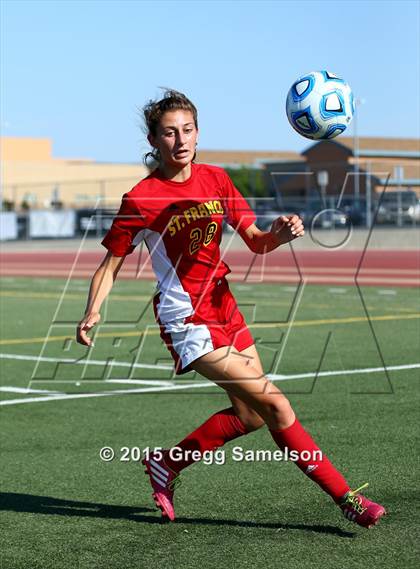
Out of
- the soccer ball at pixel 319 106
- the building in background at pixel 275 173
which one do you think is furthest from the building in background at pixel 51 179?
the soccer ball at pixel 319 106

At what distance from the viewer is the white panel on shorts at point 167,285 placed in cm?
557

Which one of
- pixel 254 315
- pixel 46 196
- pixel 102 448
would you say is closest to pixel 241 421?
pixel 102 448

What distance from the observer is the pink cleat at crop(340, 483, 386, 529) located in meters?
5.32

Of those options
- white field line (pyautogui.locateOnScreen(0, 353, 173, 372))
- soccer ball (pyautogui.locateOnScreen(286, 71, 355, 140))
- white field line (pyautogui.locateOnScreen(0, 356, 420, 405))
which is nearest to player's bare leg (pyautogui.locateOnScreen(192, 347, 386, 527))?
soccer ball (pyautogui.locateOnScreen(286, 71, 355, 140))

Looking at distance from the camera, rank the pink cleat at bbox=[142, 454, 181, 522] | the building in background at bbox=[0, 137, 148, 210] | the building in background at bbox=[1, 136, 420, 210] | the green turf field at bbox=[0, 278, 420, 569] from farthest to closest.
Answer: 1. the building in background at bbox=[0, 137, 148, 210]
2. the building in background at bbox=[1, 136, 420, 210]
3. the pink cleat at bbox=[142, 454, 181, 522]
4. the green turf field at bbox=[0, 278, 420, 569]

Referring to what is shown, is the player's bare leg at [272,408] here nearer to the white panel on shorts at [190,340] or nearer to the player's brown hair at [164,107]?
the white panel on shorts at [190,340]

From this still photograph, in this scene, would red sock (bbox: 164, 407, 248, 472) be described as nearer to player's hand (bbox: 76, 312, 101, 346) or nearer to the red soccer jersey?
the red soccer jersey

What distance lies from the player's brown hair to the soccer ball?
3.74ft

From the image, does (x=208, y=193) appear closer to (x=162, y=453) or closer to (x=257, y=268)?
(x=162, y=453)

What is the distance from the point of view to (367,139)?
210 ft

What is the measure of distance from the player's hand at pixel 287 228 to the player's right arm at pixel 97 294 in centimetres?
82

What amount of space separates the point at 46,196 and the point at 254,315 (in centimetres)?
6485

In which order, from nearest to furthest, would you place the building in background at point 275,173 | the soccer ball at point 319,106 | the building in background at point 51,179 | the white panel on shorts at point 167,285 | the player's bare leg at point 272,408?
the player's bare leg at point 272,408 < the white panel on shorts at point 167,285 < the soccer ball at point 319,106 < the building in background at point 275,173 < the building in background at point 51,179

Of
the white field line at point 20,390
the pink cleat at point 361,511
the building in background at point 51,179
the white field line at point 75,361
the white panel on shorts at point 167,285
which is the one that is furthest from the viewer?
the building in background at point 51,179
